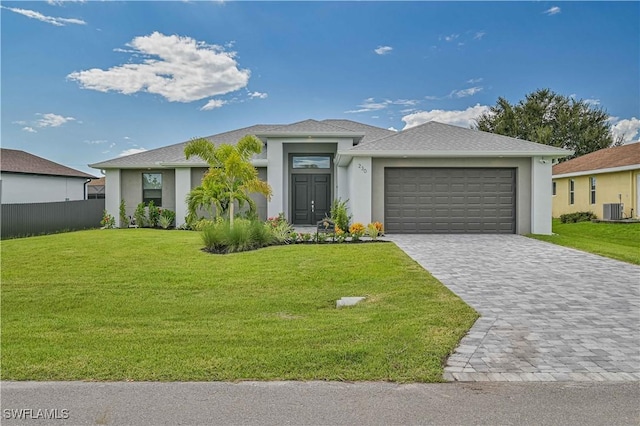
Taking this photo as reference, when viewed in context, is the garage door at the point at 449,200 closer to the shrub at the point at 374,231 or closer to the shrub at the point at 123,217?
the shrub at the point at 374,231

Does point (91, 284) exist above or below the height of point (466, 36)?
below

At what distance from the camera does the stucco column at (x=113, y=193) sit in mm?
20719

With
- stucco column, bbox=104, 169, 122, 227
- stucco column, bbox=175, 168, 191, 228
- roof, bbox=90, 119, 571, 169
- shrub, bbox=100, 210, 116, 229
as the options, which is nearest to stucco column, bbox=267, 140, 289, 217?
roof, bbox=90, 119, 571, 169

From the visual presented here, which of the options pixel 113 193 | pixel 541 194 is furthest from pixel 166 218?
pixel 541 194

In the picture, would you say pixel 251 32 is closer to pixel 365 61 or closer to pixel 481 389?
pixel 365 61

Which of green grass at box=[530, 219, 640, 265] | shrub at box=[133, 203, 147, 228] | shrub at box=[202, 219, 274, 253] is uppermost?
shrub at box=[133, 203, 147, 228]

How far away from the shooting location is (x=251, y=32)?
19875 mm

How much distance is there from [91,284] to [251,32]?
15033 mm

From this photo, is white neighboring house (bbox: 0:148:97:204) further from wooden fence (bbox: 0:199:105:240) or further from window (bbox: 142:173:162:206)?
window (bbox: 142:173:162:206)

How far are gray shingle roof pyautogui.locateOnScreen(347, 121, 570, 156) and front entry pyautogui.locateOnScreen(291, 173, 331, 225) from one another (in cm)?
441

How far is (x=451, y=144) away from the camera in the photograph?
1612 centimetres

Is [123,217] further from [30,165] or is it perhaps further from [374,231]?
[374,231]

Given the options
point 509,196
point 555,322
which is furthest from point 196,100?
point 555,322

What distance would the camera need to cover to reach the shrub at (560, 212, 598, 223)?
23188mm
